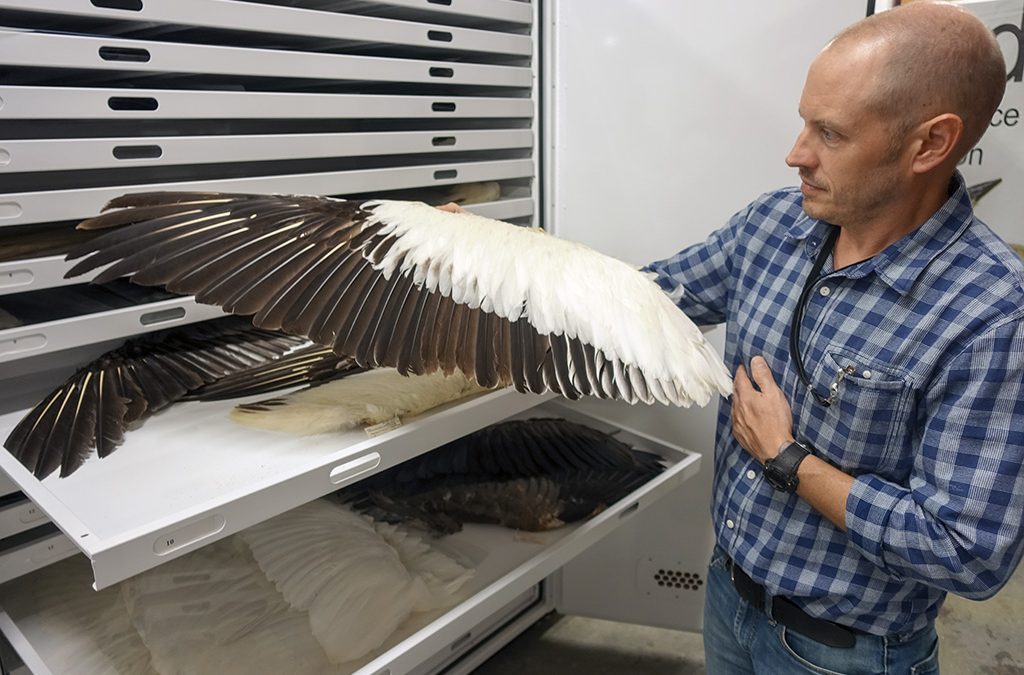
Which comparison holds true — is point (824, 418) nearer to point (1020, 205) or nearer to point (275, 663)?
point (275, 663)

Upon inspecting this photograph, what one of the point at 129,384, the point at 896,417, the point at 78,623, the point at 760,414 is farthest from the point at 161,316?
the point at 896,417

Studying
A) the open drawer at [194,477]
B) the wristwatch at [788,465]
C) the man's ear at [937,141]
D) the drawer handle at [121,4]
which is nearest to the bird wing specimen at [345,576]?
the open drawer at [194,477]

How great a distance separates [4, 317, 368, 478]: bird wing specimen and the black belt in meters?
0.67

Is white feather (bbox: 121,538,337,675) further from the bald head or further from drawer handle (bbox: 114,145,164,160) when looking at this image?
the bald head

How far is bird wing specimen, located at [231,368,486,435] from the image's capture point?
2.87ft

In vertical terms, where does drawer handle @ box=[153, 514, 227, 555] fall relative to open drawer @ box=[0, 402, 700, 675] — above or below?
above

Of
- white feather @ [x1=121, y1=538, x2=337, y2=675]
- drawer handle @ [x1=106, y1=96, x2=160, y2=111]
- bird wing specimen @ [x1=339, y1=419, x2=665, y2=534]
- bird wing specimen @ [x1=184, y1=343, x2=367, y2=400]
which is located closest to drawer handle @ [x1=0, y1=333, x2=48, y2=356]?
bird wing specimen @ [x1=184, y1=343, x2=367, y2=400]

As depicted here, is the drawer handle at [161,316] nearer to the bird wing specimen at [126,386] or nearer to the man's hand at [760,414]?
the bird wing specimen at [126,386]

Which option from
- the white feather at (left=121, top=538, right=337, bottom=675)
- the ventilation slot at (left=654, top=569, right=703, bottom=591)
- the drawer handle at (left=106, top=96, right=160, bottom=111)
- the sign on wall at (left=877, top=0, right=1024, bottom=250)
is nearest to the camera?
the drawer handle at (left=106, top=96, right=160, bottom=111)

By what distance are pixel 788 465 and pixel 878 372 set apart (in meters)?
0.16

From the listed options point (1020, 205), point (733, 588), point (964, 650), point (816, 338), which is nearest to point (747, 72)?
point (816, 338)

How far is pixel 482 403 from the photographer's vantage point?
968mm

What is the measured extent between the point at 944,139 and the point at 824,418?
1.17 ft

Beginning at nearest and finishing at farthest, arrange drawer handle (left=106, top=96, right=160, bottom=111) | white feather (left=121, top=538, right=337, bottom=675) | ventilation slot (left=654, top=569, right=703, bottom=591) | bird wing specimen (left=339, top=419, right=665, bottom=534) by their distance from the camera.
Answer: drawer handle (left=106, top=96, right=160, bottom=111)
white feather (left=121, top=538, right=337, bottom=675)
bird wing specimen (left=339, top=419, right=665, bottom=534)
ventilation slot (left=654, top=569, right=703, bottom=591)
